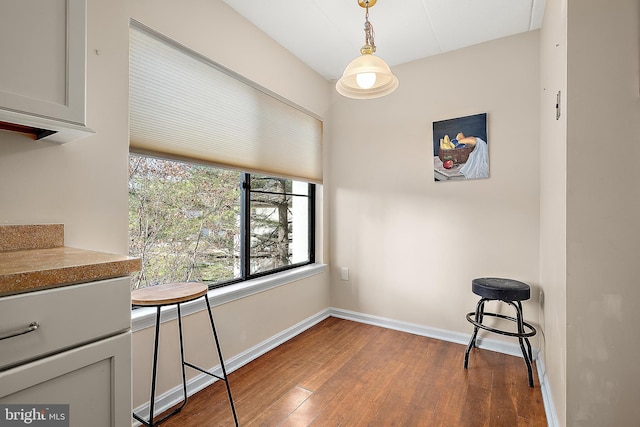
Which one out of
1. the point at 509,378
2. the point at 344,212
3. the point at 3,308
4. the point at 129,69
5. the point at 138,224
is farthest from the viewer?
the point at 344,212

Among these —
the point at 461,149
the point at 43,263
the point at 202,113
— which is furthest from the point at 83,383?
the point at 461,149

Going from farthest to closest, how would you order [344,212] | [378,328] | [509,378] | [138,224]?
[344,212] → [378,328] → [509,378] → [138,224]

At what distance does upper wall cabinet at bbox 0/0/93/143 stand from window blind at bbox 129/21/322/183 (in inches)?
19.4

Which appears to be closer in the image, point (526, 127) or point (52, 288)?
point (52, 288)

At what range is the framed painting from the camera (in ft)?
8.19

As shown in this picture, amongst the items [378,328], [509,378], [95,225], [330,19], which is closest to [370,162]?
[330,19]

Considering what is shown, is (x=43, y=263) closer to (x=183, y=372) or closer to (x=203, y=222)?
(x=183, y=372)

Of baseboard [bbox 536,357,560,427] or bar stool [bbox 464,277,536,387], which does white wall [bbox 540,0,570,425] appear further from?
bar stool [bbox 464,277,536,387]

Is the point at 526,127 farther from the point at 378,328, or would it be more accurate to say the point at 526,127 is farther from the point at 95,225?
the point at 95,225

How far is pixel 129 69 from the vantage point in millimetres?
1554

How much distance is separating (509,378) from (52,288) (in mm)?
2507

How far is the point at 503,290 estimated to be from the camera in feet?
6.67

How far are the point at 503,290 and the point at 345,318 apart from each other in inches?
63.2

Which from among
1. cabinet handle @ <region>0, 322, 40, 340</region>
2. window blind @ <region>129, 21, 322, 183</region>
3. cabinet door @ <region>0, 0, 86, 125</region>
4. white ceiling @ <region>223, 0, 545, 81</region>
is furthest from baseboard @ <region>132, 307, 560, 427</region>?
white ceiling @ <region>223, 0, 545, 81</region>
